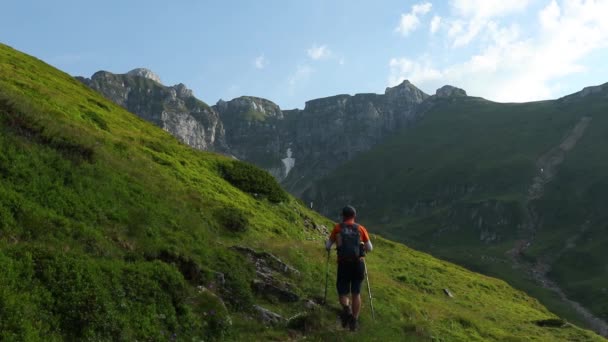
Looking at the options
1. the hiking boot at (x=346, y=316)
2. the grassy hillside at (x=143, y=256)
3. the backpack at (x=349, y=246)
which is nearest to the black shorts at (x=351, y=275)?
the backpack at (x=349, y=246)

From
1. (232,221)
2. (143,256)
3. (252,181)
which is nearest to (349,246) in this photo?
(143,256)

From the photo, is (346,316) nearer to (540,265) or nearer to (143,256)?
(143,256)

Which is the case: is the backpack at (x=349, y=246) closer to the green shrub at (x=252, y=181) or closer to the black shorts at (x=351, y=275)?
the black shorts at (x=351, y=275)

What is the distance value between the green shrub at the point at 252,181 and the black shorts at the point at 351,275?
22.0m

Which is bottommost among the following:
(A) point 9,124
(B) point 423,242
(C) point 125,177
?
(B) point 423,242

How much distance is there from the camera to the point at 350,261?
55.3 feet

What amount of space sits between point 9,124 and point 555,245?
523 feet

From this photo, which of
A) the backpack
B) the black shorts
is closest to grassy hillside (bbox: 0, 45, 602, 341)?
the black shorts

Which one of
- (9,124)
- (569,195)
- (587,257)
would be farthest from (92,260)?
(569,195)

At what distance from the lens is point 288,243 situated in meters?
28.3

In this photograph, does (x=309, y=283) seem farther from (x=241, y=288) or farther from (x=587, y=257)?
(x=587, y=257)

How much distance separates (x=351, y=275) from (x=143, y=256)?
6850mm

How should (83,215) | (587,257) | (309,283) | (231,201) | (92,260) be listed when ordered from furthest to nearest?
(587,257) → (231,201) → (309,283) → (83,215) → (92,260)

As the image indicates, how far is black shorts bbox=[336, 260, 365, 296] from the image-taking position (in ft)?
55.4
